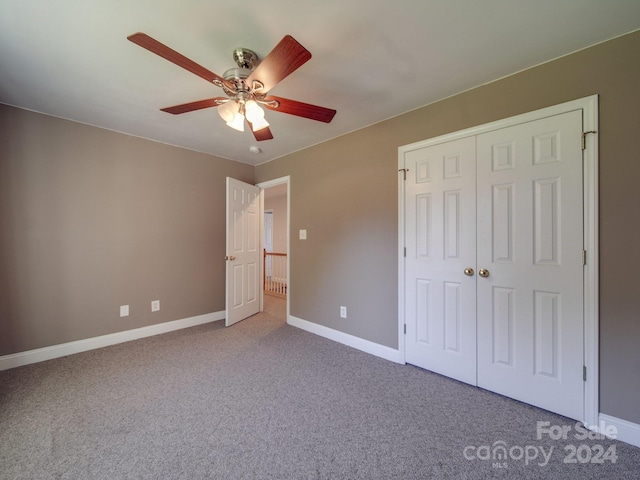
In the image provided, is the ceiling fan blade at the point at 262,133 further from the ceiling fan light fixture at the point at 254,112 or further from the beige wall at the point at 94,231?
the beige wall at the point at 94,231

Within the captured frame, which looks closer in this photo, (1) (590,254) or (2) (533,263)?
(1) (590,254)

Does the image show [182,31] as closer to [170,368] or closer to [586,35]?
[586,35]

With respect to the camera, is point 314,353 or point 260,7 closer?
point 260,7

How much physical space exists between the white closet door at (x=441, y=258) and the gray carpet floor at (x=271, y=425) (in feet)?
0.76

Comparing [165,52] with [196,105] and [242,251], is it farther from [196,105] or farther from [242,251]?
[242,251]

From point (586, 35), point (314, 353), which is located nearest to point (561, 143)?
point (586, 35)

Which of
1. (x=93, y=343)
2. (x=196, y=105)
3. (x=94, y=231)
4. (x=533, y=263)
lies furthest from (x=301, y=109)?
(x=93, y=343)

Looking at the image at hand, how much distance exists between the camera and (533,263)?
181 cm

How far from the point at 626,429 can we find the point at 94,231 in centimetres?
472

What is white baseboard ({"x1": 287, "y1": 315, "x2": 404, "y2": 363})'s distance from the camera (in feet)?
8.34

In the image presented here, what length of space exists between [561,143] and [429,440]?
2.12 m

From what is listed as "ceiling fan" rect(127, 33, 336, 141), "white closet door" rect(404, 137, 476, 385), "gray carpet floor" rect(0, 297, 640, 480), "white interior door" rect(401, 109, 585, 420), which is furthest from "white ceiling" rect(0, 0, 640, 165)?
"gray carpet floor" rect(0, 297, 640, 480)

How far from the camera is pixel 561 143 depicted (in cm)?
170

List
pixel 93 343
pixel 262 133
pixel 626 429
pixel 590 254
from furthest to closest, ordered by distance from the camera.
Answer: pixel 93 343 < pixel 262 133 < pixel 590 254 < pixel 626 429
